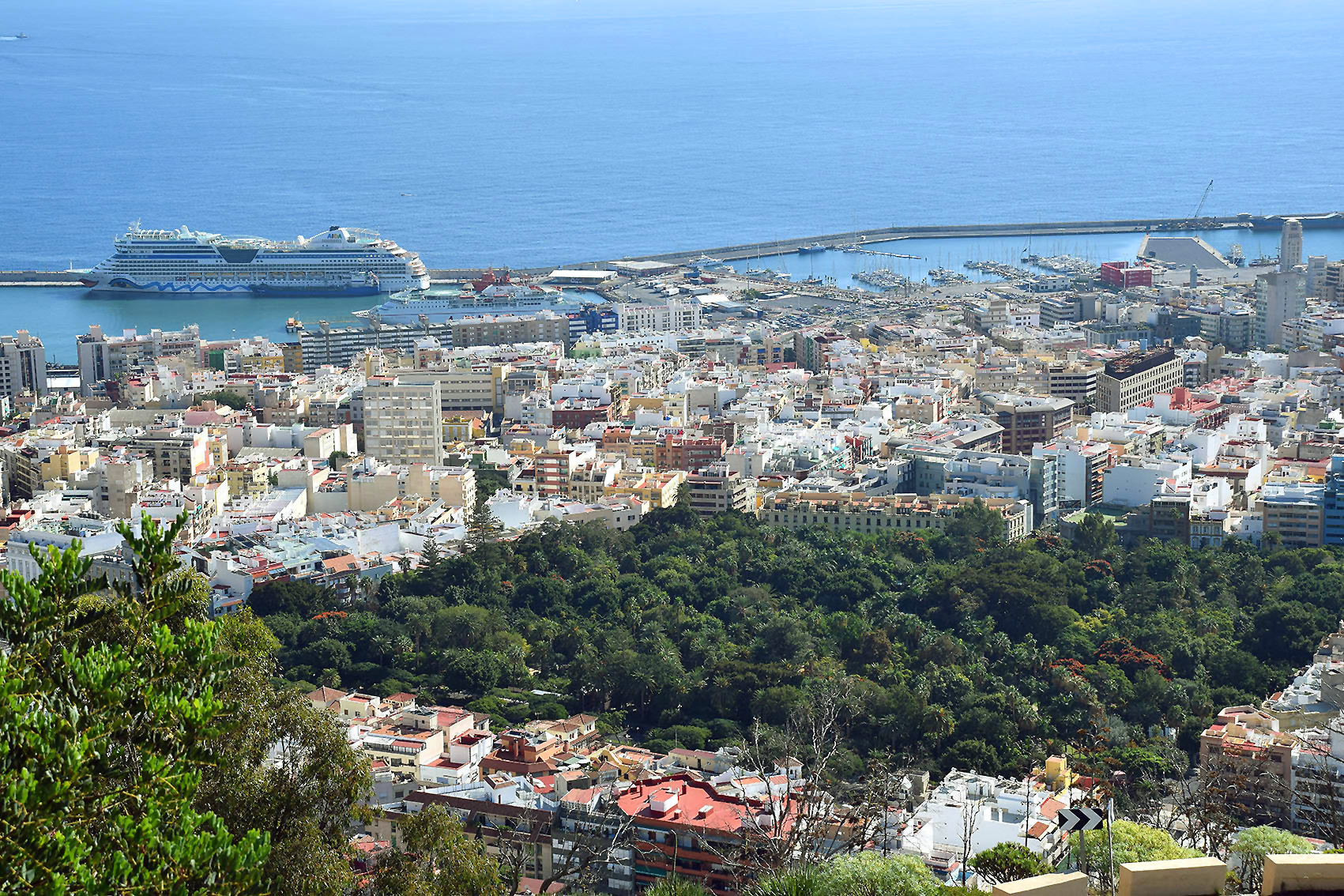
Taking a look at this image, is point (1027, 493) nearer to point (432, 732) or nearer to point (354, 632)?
point (354, 632)

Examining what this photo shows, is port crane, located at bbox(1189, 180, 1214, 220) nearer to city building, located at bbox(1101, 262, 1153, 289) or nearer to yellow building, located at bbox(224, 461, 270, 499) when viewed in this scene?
city building, located at bbox(1101, 262, 1153, 289)

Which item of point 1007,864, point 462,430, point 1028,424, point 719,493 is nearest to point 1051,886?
point 1007,864

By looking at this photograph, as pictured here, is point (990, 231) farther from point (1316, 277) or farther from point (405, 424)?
point (405, 424)

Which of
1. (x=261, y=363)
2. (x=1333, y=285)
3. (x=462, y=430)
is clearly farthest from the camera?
(x=1333, y=285)

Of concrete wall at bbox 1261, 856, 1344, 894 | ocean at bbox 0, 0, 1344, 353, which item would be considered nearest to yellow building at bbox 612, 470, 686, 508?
concrete wall at bbox 1261, 856, 1344, 894

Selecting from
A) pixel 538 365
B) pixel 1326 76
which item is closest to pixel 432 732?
A: pixel 538 365

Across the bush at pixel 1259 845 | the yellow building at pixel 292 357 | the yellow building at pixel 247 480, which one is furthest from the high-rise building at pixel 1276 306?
the bush at pixel 1259 845

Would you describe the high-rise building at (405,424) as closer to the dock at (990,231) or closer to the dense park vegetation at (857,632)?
the dense park vegetation at (857,632)
